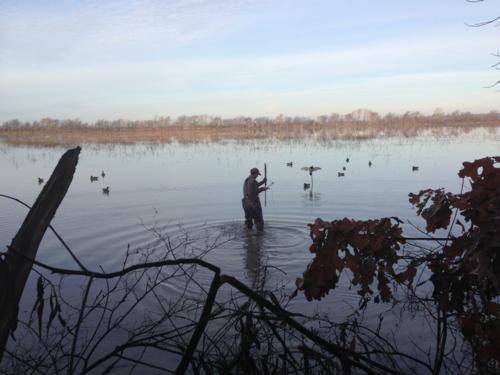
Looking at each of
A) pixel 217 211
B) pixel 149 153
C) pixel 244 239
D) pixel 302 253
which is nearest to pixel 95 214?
pixel 217 211

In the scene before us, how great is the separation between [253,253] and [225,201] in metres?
6.79

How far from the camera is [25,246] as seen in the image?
2498 millimetres

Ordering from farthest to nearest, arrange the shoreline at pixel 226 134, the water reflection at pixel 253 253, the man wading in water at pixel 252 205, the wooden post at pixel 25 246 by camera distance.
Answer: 1. the shoreline at pixel 226 134
2. the man wading in water at pixel 252 205
3. the water reflection at pixel 253 253
4. the wooden post at pixel 25 246

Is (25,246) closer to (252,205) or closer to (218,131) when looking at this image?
(252,205)

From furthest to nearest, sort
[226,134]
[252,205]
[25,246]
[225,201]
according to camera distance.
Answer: [226,134], [225,201], [252,205], [25,246]

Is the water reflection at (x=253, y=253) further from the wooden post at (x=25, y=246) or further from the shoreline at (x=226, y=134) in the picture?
the shoreline at (x=226, y=134)

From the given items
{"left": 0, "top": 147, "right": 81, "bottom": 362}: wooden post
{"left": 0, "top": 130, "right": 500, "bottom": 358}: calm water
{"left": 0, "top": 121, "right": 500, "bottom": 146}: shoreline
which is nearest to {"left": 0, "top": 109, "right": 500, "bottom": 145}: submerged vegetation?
{"left": 0, "top": 121, "right": 500, "bottom": 146}: shoreline

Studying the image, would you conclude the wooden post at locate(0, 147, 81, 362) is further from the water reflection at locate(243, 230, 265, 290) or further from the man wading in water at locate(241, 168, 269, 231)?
the man wading in water at locate(241, 168, 269, 231)

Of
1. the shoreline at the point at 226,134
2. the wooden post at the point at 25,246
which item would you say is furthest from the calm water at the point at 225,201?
the shoreline at the point at 226,134

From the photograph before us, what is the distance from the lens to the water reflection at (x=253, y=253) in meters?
9.30

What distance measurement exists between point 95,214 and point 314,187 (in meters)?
8.63

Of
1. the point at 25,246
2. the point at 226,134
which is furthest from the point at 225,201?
the point at 226,134

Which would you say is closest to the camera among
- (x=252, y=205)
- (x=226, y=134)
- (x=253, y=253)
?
(x=253, y=253)

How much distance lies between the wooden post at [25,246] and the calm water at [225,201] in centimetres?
321
